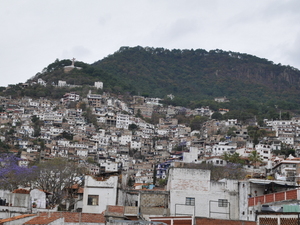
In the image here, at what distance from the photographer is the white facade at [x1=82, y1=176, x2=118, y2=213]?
29203 millimetres

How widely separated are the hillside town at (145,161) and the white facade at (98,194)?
0.18 feet

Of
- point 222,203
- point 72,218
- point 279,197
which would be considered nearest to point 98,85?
point 222,203

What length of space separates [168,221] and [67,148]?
298 ft

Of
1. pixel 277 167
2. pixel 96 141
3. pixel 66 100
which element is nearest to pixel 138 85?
pixel 66 100

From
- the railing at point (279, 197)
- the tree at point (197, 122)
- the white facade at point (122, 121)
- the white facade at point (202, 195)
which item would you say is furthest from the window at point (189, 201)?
the tree at point (197, 122)

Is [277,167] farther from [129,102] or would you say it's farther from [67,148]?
[129,102]

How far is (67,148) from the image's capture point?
365 ft

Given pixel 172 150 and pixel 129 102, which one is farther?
pixel 129 102

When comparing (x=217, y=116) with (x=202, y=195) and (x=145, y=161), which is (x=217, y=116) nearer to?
(x=145, y=161)

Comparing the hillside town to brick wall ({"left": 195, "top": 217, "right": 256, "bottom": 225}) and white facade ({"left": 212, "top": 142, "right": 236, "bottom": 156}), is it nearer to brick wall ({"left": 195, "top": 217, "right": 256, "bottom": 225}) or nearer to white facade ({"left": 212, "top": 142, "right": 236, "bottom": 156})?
brick wall ({"left": 195, "top": 217, "right": 256, "bottom": 225})

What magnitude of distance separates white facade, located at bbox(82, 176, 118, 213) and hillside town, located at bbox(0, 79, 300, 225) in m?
0.05

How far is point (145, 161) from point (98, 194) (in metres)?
79.4

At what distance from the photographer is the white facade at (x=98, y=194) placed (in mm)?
29203

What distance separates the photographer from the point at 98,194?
96.6ft
